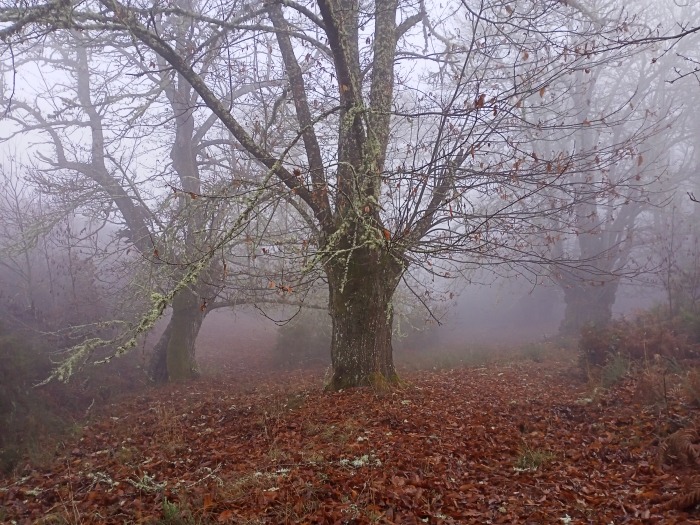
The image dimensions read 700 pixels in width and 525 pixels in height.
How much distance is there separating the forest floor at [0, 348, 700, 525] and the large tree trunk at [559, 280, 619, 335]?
40.1ft

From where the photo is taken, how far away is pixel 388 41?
800 cm

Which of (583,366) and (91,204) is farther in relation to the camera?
(91,204)

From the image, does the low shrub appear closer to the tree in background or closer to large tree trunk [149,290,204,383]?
the tree in background

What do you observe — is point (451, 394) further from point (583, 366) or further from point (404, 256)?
point (583, 366)

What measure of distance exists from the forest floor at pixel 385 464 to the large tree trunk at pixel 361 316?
1.40 ft

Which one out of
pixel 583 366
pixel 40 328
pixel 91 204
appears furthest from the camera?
pixel 40 328

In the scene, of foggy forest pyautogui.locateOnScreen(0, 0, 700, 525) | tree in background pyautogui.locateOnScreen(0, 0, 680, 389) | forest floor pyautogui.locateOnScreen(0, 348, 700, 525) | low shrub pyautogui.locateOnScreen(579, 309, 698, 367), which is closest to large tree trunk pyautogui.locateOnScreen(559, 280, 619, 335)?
foggy forest pyautogui.locateOnScreen(0, 0, 700, 525)

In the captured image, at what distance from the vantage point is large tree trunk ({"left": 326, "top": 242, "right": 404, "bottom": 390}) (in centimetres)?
749

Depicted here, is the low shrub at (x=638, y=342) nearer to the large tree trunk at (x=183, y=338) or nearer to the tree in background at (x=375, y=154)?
the tree in background at (x=375, y=154)

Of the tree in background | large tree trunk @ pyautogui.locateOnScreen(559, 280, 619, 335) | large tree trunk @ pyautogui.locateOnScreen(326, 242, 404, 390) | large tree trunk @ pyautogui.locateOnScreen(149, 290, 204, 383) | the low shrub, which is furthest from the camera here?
large tree trunk @ pyautogui.locateOnScreen(559, 280, 619, 335)

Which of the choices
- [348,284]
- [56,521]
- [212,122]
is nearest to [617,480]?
[348,284]

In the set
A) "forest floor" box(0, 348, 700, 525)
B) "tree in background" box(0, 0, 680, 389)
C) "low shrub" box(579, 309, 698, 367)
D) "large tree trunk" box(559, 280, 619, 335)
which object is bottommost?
"forest floor" box(0, 348, 700, 525)

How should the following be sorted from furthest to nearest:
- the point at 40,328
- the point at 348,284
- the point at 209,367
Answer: the point at 209,367 < the point at 40,328 < the point at 348,284

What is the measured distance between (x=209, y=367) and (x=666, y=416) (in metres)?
13.7
